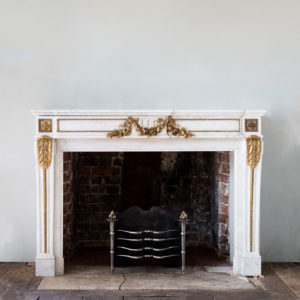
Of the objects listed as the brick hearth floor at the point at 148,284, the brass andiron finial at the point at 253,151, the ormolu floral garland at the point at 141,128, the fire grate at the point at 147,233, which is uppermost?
the ormolu floral garland at the point at 141,128

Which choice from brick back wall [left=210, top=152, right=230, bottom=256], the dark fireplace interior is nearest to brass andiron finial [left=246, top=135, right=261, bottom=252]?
brick back wall [left=210, top=152, right=230, bottom=256]

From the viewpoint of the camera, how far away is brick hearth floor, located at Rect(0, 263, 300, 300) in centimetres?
399

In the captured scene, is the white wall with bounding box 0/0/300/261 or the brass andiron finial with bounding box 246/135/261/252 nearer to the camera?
the brass andiron finial with bounding box 246/135/261/252

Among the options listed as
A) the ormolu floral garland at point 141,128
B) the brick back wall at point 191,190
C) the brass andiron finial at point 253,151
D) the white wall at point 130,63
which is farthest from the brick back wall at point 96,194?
the brass andiron finial at point 253,151

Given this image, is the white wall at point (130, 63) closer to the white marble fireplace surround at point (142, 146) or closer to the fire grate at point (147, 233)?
the white marble fireplace surround at point (142, 146)

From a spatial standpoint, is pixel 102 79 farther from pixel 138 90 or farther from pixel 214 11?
pixel 214 11

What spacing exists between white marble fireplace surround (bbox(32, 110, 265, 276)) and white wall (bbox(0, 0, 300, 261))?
0.45 metres

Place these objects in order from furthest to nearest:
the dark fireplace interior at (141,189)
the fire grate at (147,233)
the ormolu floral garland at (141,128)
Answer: the dark fireplace interior at (141,189), the fire grate at (147,233), the ormolu floral garland at (141,128)

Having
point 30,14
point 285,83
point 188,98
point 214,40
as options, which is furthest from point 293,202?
point 30,14

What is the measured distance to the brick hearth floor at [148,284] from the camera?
399 cm

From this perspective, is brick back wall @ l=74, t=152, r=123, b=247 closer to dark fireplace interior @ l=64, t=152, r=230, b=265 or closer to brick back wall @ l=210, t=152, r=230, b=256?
dark fireplace interior @ l=64, t=152, r=230, b=265

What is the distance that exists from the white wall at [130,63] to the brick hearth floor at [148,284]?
0.67 meters

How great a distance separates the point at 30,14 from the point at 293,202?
3594mm

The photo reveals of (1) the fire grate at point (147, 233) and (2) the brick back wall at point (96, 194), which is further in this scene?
(2) the brick back wall at point (96, 194)
